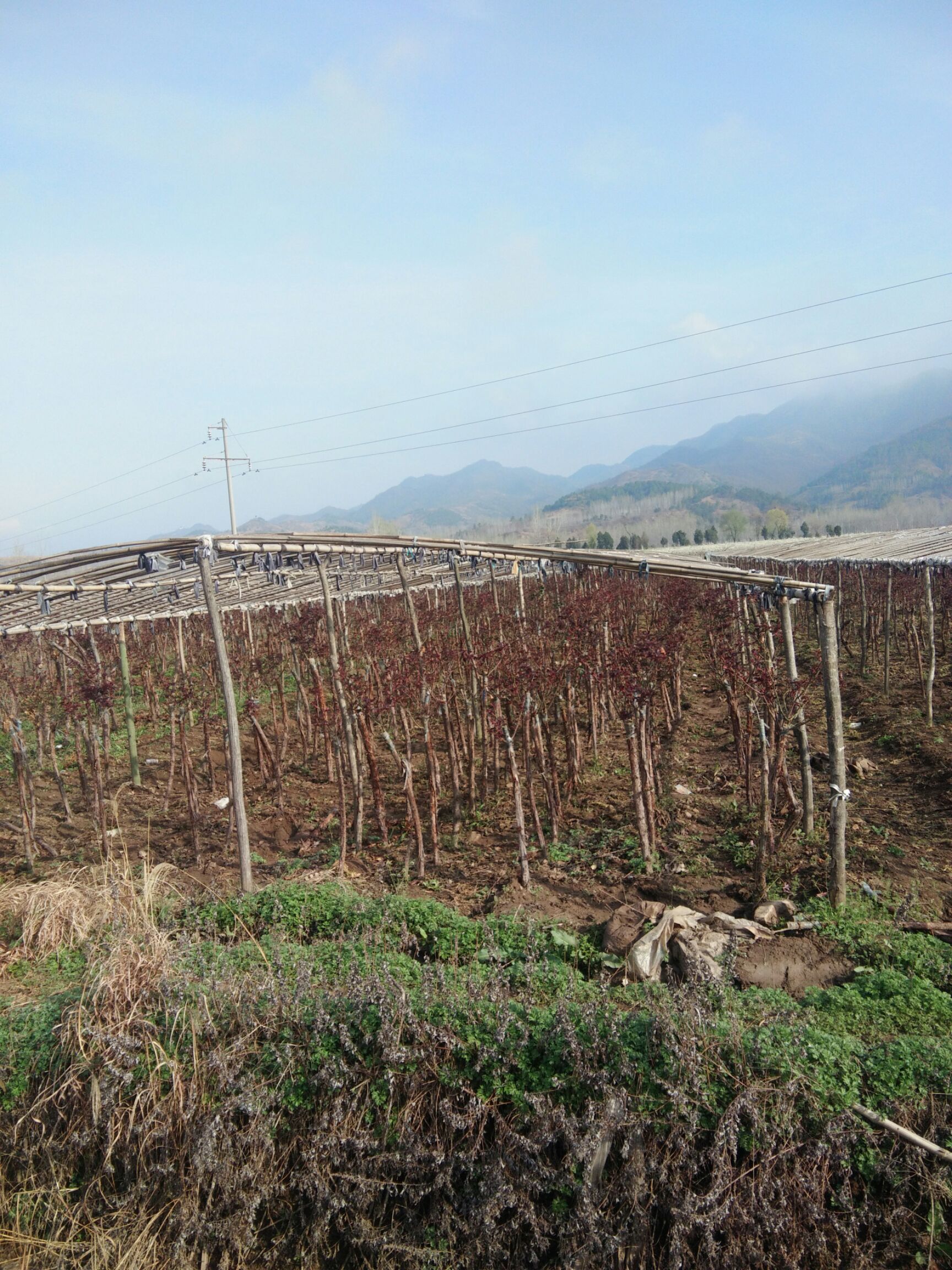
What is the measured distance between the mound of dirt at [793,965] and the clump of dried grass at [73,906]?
384cm

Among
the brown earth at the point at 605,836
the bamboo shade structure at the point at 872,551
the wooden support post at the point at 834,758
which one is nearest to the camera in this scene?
the wooden support post at the point at 834,758

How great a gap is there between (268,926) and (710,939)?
10.4 feet

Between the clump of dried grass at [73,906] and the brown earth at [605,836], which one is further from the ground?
the clump of dried grass at [73,906]

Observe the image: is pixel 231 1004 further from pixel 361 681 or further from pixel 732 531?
pixel 732 531

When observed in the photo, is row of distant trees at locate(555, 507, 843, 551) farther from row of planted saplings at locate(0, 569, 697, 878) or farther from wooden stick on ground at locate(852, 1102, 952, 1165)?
wooden stick on ground at locate(852, 1102, 952, 1165)

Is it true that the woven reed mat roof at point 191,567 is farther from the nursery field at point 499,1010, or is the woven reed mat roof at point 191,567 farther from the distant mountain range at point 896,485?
the distant mountain range at point 896,485

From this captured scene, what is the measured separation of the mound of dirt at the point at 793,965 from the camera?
182 inches

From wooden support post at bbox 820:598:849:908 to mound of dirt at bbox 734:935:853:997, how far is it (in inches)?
25.1

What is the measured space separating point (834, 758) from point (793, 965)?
1.60m

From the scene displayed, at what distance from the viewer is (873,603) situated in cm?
1828

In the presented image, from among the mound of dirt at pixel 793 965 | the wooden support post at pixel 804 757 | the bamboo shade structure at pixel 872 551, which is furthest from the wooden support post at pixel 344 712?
the bamboo shade structure at pixel 872 551

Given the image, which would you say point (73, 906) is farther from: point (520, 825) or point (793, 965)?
point (793, 965)

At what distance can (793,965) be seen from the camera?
4.77m

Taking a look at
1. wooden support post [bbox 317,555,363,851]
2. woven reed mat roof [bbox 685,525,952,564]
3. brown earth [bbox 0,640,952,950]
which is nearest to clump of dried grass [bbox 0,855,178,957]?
brown earth [bbox 0,640,952,950]
